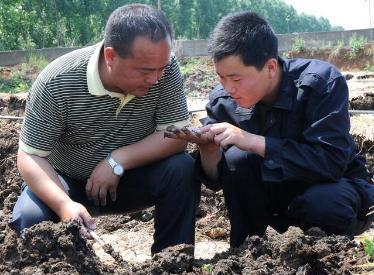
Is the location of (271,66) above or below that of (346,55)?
above

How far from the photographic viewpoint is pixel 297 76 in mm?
2590

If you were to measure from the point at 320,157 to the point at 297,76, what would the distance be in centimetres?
41

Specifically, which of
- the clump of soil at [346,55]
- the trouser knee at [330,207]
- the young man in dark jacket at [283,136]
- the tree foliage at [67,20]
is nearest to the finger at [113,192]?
the young man in dark jacket at [283,136]

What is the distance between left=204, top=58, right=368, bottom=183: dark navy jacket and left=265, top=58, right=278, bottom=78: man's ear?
3.5 inches

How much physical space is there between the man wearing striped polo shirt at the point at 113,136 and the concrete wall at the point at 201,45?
14.2 metres

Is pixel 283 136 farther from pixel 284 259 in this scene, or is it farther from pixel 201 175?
pixel 284 259

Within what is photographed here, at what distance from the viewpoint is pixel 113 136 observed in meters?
2.78

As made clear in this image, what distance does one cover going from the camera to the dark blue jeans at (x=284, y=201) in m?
2.47

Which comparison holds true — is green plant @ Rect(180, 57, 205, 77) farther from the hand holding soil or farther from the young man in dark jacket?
the hand holding soil

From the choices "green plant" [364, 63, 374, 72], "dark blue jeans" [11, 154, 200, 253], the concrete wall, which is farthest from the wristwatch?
"green plant" [364, 63, 374, 72]

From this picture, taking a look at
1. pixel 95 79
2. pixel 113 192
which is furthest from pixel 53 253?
pixel 95 79

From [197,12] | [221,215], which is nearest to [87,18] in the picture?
[197,12]

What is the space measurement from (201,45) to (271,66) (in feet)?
62.6

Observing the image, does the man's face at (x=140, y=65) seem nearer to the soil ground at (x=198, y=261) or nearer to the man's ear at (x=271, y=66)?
the man's ear at (x=271, y=66)
